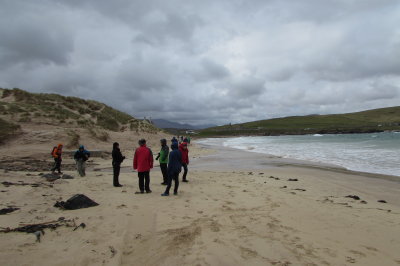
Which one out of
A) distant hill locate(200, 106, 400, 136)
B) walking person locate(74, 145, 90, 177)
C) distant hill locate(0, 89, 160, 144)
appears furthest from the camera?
distant hill locate(200, 106, 400, 136)

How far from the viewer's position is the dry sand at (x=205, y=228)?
4.50m

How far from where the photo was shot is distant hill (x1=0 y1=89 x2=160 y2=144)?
28.0 m

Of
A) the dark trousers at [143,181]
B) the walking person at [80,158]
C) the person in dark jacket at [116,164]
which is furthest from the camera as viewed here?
the walking person at [80,158]

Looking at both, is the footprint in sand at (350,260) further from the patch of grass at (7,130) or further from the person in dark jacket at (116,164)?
the patch of grass at (7,130)

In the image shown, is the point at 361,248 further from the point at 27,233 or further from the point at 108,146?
the point at 108,146

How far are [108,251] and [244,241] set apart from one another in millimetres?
2528

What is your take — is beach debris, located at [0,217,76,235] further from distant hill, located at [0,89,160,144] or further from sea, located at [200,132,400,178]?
distant hill, located at [0,89,160,144]

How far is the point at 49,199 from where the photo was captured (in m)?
7.57

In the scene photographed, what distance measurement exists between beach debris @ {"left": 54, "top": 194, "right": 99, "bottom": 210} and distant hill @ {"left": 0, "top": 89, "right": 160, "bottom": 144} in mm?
19989

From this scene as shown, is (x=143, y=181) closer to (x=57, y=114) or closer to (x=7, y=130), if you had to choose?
(x=7, y=130)

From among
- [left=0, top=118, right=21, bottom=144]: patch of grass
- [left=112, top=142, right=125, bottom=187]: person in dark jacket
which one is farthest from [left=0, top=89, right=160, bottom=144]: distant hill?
[left=112, top=142, right=125, bottom=187]: person in dark jacket

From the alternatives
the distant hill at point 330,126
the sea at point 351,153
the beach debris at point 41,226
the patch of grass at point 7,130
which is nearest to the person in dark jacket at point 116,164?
the beach debris at point 41,226

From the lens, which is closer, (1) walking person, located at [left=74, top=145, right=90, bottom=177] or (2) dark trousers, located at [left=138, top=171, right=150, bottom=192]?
(2) dark trousers, located at [left=138, top=171, right=150, bottom=192]

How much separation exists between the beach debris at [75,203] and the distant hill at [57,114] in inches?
787
